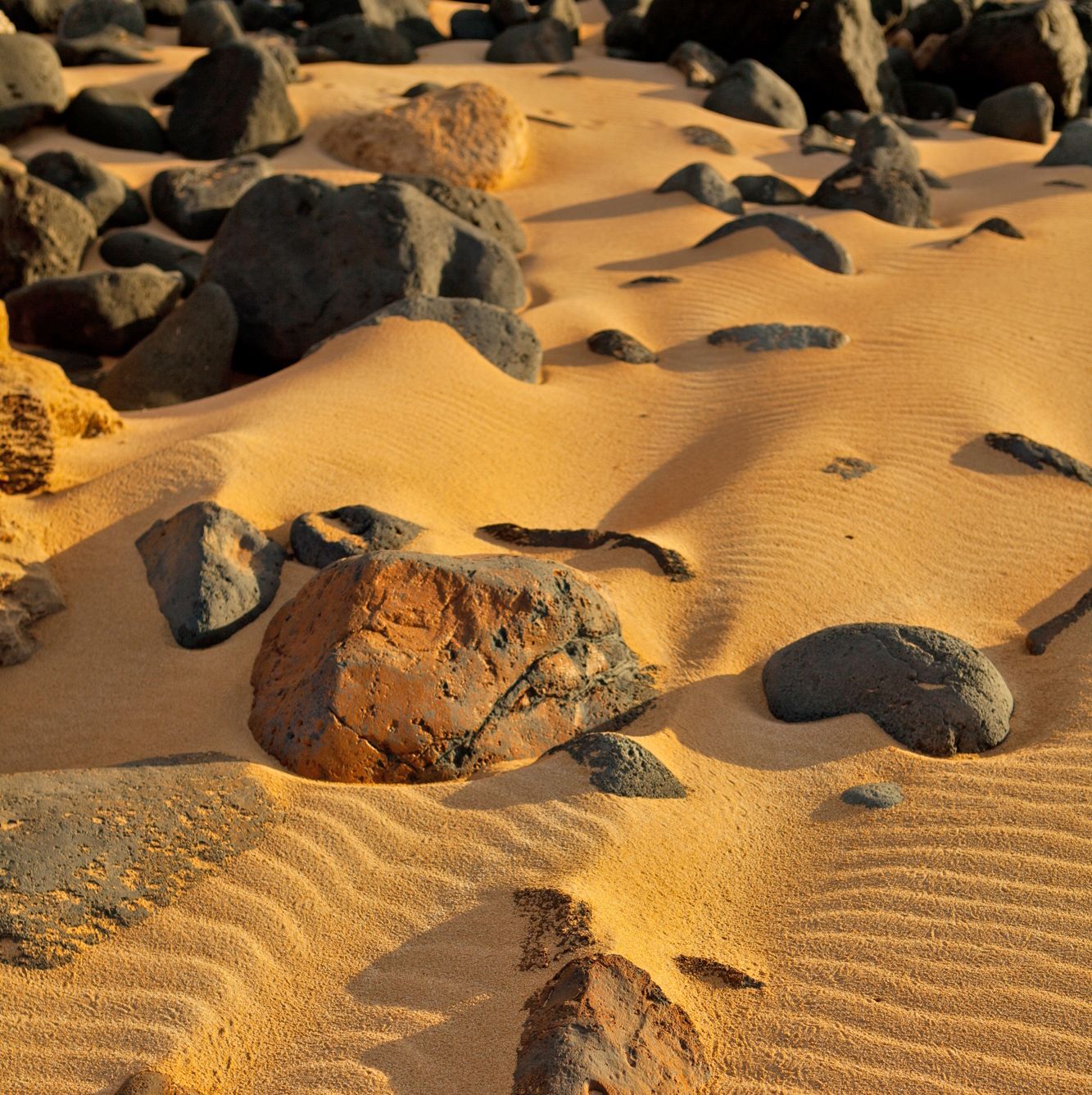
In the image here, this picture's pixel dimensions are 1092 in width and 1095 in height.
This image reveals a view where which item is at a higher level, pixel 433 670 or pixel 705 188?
pixel 433 670

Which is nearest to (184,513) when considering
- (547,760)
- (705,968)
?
(547,760)

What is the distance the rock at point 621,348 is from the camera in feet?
25.8

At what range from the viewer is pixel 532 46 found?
16.6m

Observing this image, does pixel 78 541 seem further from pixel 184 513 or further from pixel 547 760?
pixel 547 760

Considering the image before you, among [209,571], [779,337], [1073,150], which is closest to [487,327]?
[779,337]

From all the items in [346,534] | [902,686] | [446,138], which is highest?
[902,686]

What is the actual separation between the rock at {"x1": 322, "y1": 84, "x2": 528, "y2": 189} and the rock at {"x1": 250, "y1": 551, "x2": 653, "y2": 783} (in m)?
8.35

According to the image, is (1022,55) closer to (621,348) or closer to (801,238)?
(801,238)

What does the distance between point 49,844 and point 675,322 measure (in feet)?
20.4

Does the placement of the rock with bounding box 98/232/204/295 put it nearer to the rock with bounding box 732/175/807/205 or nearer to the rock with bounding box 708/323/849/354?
the rock with bounding box 708/323/849/354

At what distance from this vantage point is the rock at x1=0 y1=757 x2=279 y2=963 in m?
3.12

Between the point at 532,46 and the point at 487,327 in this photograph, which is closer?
the point at 487,327

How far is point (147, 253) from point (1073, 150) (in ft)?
31.5

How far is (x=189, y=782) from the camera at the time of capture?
3.63 m
